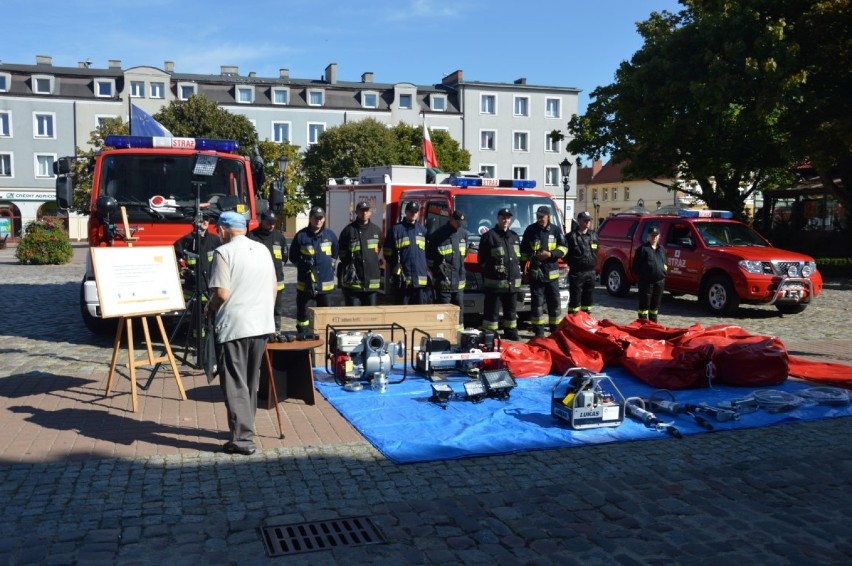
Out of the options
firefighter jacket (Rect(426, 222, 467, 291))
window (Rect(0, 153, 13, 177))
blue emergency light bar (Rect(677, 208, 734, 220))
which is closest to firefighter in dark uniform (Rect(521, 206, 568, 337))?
firefighter jacket (Rect(426, 222, 467, 291))

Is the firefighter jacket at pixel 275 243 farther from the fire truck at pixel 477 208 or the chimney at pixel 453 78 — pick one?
the chimney at pixel 453 78

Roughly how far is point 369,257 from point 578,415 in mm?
4381

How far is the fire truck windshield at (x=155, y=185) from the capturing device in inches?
408

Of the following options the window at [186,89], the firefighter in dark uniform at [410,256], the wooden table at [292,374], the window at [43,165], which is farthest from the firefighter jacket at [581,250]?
the window at [43,165]

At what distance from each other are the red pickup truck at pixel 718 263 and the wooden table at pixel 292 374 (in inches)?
380

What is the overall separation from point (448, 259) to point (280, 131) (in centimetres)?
5230

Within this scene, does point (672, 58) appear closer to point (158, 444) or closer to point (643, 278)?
point (643, 278)

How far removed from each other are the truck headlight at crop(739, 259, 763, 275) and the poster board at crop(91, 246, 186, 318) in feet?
34.6

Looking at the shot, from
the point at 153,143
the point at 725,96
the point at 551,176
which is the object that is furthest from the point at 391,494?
the point at 551,176

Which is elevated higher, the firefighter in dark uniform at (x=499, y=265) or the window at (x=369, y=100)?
the window at (x=369, y=100)

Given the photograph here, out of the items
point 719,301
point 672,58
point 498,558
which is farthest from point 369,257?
point 672,58

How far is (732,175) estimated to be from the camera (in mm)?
→ 26938

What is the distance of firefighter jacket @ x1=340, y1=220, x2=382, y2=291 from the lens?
402 inches

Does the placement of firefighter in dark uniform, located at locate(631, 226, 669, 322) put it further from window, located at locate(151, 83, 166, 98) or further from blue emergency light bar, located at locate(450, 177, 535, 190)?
window, located at locate(151, 83, 166, 98)
